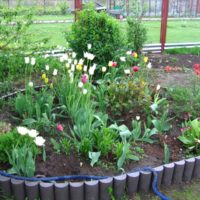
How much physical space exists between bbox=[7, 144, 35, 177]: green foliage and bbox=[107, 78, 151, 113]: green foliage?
1520 millimetres

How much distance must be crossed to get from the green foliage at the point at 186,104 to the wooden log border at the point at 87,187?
3.84ft

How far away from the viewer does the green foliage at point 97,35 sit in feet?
18.6

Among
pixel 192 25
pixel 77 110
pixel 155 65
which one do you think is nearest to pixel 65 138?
pixel 77 110

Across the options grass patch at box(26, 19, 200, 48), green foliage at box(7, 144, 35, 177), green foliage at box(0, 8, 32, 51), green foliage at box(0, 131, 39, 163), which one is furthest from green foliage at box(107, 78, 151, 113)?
grass patch at box(26, 19, 200, 48)

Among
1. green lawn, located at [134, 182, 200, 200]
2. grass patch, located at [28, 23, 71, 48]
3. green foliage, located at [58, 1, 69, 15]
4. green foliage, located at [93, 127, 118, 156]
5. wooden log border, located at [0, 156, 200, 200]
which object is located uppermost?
green foliage, located at [58, 1, 69, 15]

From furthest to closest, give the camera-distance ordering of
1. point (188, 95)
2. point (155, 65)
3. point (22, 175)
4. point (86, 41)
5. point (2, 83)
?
point (155, 65) < point (86, 41) < point (2, 83) < point (188, 95) < point (22, 175)

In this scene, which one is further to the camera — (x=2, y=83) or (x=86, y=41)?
(x=86, y=41)

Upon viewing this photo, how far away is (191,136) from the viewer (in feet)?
12.5

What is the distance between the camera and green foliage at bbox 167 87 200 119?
14.3 feet

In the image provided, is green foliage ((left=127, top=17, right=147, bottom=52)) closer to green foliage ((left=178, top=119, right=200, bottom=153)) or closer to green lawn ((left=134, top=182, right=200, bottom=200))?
green foliage ((left=178, top=119, right=200, bottom=153))

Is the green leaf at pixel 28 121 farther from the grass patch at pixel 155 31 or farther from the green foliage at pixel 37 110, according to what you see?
the grass patch at pixel 155 31

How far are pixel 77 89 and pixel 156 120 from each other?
0.99 metres

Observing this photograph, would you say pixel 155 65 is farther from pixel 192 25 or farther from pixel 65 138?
pixel 192 25

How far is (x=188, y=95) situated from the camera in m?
4.60
